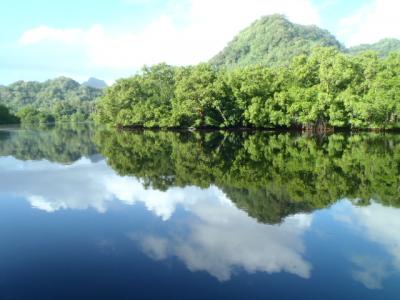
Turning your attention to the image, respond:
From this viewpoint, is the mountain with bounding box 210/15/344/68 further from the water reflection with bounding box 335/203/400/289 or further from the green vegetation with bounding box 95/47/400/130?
the water reflection with bounding box 335/203/400/289

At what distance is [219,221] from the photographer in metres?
10.5

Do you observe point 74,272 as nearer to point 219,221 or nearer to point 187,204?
point 219,221

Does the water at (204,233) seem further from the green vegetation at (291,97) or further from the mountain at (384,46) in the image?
the mountain at (384,46)

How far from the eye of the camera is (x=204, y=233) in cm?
Result: 946

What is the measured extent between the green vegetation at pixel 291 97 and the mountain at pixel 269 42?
74.0m

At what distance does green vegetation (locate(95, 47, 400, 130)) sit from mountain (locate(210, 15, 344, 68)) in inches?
2913

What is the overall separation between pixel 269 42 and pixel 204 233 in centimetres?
14820


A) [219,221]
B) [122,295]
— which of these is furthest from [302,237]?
Answer: [122,295]

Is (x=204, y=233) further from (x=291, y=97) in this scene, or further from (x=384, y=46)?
(x=384, y=46)

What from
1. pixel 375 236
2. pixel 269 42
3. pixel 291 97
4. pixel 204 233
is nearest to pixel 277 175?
pixel 375 236

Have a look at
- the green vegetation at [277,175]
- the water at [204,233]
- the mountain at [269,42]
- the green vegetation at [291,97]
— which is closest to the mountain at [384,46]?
the mountain at [269,42]

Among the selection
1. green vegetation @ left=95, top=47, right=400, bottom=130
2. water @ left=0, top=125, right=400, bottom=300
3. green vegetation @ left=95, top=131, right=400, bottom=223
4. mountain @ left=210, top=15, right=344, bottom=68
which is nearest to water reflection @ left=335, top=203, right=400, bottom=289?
water @ left=0, top=125, right=400, bottom=300

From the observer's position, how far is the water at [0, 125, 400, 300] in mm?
6559

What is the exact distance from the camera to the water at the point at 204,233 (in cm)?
Result: 656
